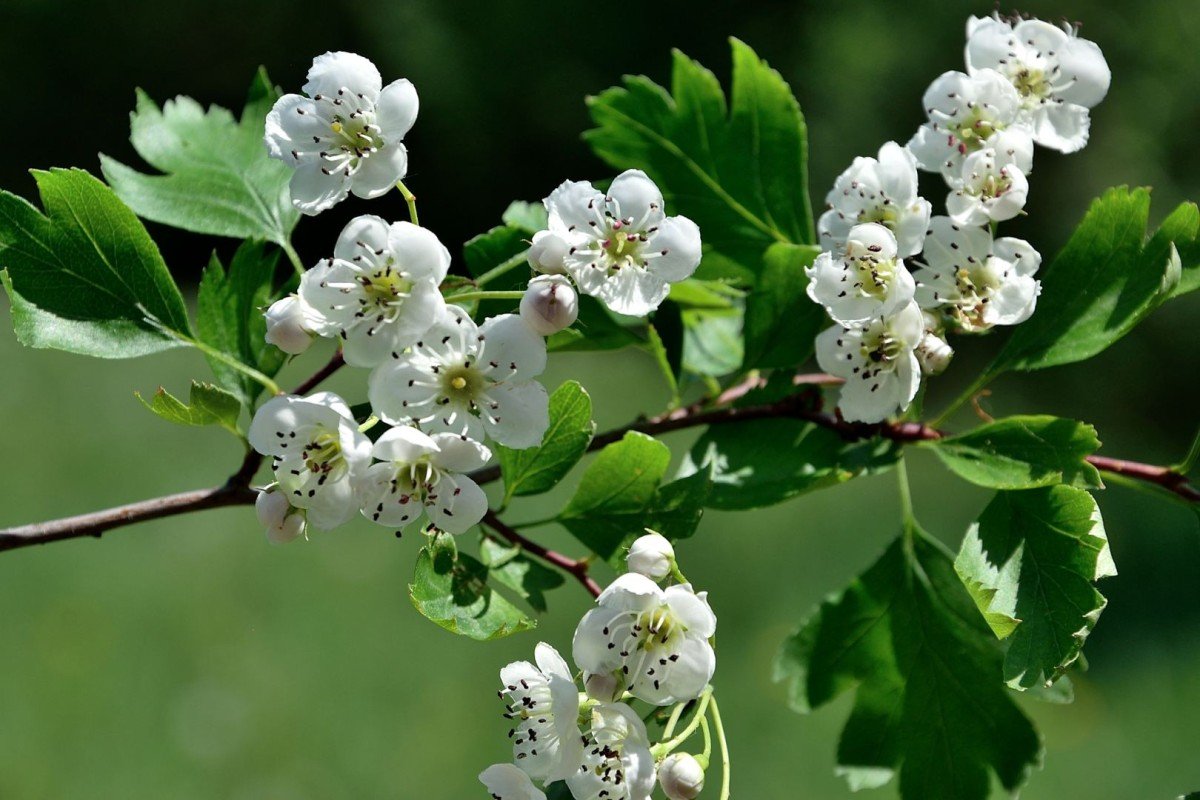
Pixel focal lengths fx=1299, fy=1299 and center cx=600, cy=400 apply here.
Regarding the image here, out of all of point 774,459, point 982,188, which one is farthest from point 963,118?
point 774,459

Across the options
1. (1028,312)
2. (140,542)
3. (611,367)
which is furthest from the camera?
(611,367)

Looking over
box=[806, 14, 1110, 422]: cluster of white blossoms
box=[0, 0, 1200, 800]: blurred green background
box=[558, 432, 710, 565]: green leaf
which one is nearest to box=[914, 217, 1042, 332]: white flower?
box=[806, 14, 1110, 422]: cluster of white blossoms

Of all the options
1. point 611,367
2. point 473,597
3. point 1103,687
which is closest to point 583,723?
point 473,597

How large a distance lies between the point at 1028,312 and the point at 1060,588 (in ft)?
0.65

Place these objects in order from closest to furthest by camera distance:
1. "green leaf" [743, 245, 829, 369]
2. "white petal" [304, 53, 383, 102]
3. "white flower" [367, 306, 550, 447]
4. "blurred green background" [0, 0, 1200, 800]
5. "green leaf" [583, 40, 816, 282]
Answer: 1. "white flower" [367, 306, 550, 447]
2. "white petal" [304, 53, 383, 102]
3. "green leaf" [743, 245, 829, 369]
4. "green leaf" [583, 40, 816, 282]
5. "blurred green background" [0, 0, 1200, 800]

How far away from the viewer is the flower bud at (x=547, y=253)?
77cm

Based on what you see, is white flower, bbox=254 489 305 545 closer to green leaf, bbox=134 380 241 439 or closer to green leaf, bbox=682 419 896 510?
green leaf, bbox=134 380 241 439

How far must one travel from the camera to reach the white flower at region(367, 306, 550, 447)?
736 mm

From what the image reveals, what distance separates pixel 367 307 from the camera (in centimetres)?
75

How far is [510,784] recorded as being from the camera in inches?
31.8

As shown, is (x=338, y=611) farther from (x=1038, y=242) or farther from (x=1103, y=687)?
(x=1038, y=242)

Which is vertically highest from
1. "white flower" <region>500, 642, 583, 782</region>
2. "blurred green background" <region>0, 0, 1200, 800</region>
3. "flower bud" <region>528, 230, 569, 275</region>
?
"flower bud" <region>528, 230, 569, 275</region>

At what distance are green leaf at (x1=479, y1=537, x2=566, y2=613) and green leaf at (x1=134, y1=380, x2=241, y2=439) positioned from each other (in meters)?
0.19

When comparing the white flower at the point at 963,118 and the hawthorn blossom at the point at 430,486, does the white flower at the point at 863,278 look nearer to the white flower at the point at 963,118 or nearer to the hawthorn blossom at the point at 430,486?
the white flower at the point at 963,118
